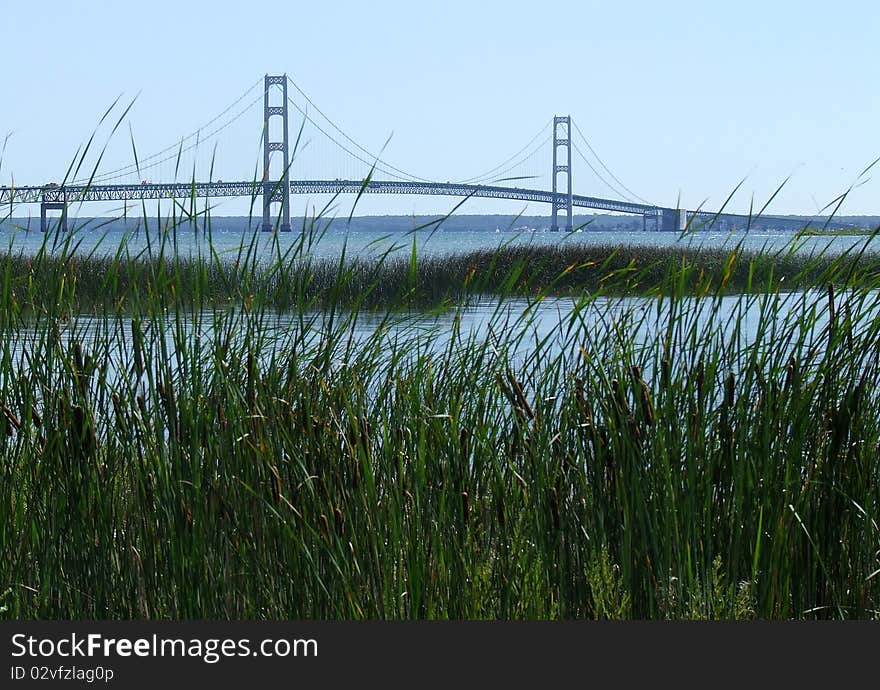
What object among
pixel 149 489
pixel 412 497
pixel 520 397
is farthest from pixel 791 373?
pixel 149 489

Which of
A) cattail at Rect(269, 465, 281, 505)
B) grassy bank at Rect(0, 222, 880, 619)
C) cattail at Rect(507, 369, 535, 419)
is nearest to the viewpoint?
cattail at Rect(269, 465, 281, 505)

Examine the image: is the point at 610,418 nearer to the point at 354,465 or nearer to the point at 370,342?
the point at 354,465

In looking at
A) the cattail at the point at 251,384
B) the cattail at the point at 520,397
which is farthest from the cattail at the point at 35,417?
the cattail at the point at 520,397

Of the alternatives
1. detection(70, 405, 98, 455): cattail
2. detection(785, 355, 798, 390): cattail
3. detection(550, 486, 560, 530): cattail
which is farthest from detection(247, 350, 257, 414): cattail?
detection(785, 355, 798, 390): cattail

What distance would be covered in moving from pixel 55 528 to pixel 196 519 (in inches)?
10.2

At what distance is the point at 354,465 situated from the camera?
173 cm

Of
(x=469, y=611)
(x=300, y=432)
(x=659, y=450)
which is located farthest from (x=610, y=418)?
(x=300, y=432)

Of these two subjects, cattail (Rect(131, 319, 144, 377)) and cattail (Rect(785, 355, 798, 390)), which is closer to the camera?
cattail (Rect(131, 319, 144, 377))

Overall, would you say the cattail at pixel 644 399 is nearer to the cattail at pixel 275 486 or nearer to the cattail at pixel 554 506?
the cattail at pixel 554 506

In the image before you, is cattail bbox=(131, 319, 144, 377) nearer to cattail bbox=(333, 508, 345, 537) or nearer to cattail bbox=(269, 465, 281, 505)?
cattail bbox=(269, 465, 281, 505)

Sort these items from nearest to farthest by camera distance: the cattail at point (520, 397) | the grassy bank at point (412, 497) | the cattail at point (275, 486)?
the cattail at point (275, 486) → the grassy bank at point (412, 497) → the cattail at point (520, 397)

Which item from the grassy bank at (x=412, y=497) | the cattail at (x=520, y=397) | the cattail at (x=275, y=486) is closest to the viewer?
the cattail at (x=275, y=486)

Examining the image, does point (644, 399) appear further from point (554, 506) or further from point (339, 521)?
point (339, 521)

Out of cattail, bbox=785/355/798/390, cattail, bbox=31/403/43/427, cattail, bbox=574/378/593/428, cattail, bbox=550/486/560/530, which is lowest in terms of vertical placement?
cattail, bbox=550/486/560/530
